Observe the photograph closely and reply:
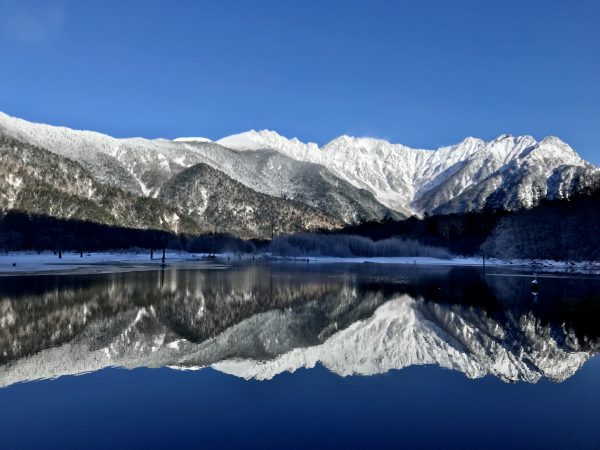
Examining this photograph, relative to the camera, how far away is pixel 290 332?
23.9 meters

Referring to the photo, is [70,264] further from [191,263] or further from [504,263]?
[504,263]

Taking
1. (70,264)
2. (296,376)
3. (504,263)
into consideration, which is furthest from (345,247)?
(296,376)

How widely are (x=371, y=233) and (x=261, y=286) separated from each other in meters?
151

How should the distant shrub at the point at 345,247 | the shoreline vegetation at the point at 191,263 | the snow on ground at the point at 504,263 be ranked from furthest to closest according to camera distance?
1. the distant shrub at the point at 345,247
2. the snow on ground at the point at 504,263
3. the shoreline vegetation at the point at 191,263

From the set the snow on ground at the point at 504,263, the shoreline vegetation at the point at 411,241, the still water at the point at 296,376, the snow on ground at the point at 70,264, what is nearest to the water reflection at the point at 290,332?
the still water at the point at 296,376

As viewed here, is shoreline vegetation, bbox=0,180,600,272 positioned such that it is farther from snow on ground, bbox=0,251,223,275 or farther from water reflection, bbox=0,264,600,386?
water reflection, bbox=0,264,600,386

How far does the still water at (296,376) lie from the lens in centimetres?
1099

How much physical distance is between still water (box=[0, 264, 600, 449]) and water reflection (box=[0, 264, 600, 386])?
96 mm

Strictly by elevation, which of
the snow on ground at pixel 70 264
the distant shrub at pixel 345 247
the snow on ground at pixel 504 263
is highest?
the distant shrub at pixel 345 247

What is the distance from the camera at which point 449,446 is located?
1021cm

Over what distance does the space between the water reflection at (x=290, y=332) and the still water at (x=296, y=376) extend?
10 centimetres

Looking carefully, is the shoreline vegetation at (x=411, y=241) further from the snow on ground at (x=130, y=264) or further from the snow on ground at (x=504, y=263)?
the snow on ground at (x=130, y=264)

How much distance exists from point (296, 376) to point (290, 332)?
25.0 ft

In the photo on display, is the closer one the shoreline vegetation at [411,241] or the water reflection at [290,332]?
the water reflection at [290,332]
